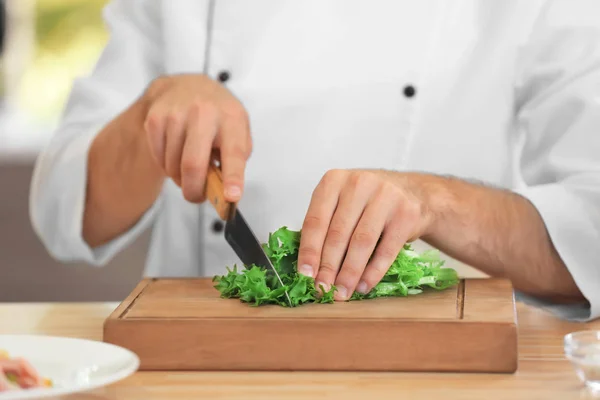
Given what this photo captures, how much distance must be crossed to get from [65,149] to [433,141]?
2.29ft

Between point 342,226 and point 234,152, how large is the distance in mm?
202

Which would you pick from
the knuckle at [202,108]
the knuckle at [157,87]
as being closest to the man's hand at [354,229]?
the knuckle at [202,108]

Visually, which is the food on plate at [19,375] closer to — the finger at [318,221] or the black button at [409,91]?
the finger at [318,221]

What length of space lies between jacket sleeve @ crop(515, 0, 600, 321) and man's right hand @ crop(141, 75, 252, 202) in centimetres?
46

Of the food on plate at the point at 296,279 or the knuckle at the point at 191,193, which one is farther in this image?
the knuckle at the point at 191,193

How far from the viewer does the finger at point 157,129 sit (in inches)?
53.2

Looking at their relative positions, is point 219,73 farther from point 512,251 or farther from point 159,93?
point 512,251

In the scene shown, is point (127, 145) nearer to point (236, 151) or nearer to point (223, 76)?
point (223, 76)

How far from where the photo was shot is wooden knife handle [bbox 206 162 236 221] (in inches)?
48.8

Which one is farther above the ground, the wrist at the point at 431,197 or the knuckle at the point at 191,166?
the knuckle at the point at 191,166

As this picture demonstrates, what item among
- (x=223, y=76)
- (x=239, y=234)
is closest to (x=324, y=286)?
(x=239, y=234)

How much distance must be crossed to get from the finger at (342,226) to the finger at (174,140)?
0.26 m

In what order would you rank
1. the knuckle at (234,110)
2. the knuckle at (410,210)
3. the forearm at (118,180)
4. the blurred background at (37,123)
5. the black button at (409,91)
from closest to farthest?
the knuckle at (410,210), the knuckle at (234,110), the forearm at (118,180), the black button at (409,91), the blurred background at (37,123)

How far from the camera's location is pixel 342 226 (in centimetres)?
120
